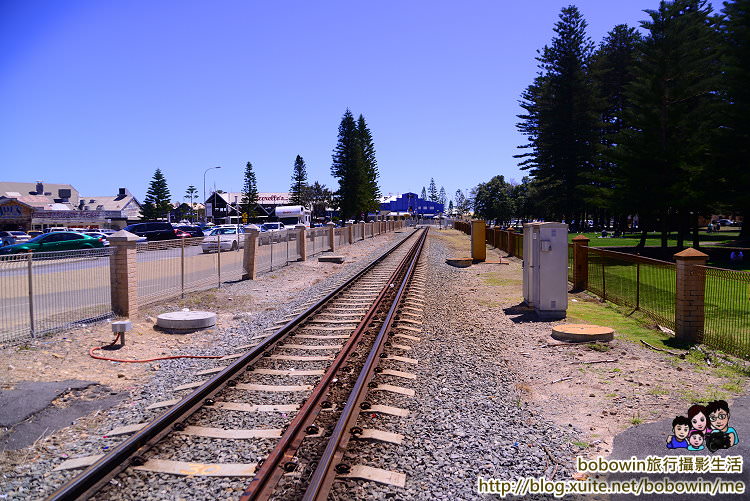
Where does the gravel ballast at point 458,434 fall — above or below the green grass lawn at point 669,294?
below

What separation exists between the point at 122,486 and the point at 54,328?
267 inches

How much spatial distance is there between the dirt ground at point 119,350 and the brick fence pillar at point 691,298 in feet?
28.2

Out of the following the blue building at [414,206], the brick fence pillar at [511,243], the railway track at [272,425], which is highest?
the blue building at [414,206]

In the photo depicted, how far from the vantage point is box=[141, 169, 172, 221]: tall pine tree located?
117 meters

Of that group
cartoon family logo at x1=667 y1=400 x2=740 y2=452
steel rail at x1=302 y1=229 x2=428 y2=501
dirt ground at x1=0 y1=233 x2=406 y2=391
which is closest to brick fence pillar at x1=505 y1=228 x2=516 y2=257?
dirt ground at x1=0 y1=233 x2=406 y2=391

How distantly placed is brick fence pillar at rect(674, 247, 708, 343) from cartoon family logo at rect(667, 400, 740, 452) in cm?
439

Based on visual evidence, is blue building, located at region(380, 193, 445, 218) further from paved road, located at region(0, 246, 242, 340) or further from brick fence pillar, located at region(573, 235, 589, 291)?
paved road, located at region(0, 246, 242, 340)

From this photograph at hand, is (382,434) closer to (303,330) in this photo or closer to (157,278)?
(303,330)

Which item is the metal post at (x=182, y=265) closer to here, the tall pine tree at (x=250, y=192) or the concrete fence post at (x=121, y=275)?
the concrete fence post at (x=121, y=275)

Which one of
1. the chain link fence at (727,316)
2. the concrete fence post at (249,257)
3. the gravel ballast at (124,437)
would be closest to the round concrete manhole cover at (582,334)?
the chain link fence at (727,316)

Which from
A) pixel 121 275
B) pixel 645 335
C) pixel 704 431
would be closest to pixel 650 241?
pixel 645 335

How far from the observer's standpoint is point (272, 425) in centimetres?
584

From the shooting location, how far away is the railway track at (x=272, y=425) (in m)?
4.56

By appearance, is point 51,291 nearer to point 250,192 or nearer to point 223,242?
point 223,242
